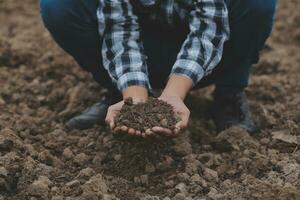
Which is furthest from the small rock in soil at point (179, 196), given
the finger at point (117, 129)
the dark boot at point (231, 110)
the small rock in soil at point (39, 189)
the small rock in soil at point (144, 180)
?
the dark boot at point (231, 110)

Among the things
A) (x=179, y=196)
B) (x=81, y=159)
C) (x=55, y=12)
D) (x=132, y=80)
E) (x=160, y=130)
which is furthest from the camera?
(x=55, y=12)

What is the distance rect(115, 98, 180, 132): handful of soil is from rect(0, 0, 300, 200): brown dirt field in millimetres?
79

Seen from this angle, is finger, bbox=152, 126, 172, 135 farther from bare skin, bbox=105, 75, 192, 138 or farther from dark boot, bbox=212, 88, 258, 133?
dark boot, bbox=212, 88, 258, 133

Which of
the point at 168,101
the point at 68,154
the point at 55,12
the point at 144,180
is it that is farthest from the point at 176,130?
the point at 55,12

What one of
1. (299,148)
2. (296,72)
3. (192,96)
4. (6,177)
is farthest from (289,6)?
(6,177)

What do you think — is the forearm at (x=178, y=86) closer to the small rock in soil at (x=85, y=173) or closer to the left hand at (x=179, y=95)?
the left hand at (x=179, y=95)

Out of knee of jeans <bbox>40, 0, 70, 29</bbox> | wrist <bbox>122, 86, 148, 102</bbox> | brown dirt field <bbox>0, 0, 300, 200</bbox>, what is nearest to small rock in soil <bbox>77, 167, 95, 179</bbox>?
brown dirt field <bbox>0, 0, 300, 200</bbox>

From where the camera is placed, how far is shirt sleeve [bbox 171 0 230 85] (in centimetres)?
198

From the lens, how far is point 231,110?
2.41m

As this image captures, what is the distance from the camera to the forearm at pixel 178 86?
1.94 meters

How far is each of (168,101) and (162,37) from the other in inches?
17.4

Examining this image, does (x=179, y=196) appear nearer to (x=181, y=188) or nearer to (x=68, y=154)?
(x=181, y=188)

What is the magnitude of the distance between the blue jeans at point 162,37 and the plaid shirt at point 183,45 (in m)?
0.12

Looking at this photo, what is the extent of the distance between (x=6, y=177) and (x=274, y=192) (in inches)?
31.6
